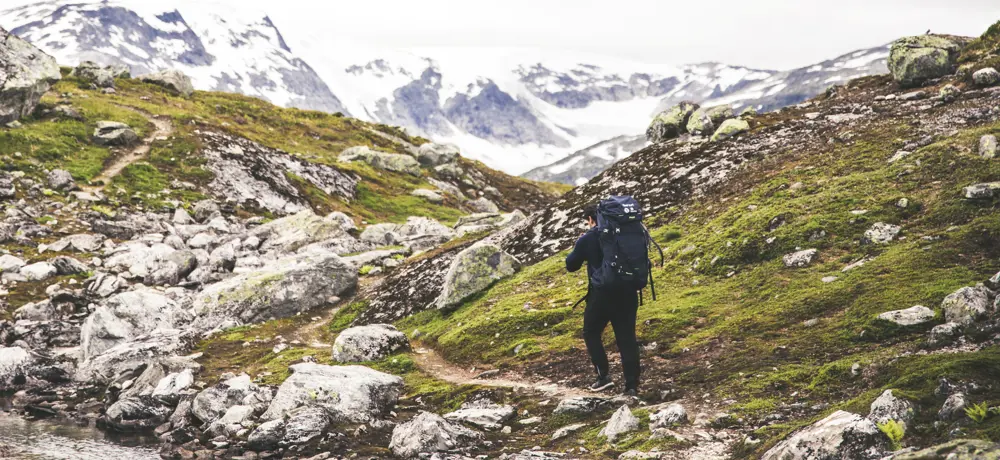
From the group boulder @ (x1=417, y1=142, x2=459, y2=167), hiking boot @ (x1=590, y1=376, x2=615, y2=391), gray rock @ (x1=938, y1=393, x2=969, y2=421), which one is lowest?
boulder @ (x1=417, y1=142, x2=459, y2=167)

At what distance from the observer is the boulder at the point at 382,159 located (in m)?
97.6

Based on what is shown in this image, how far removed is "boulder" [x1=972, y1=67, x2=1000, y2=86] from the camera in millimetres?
26031

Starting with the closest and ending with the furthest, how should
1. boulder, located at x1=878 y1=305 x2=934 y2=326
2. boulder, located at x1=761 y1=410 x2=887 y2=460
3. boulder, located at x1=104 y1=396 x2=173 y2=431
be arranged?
boulder, located at x1=761 y1=410 x2=887 y2=460, boulder, located at x1=878 y1=305 x2=934 y2=326, boulder, located at x1=104 y1=396 x2=173 y2=431

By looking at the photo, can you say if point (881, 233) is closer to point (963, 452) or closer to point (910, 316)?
point (910, 316)

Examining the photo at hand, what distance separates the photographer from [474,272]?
26.8 meters

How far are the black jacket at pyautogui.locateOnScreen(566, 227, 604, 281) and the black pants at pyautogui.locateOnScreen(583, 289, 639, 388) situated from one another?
2.08 ft

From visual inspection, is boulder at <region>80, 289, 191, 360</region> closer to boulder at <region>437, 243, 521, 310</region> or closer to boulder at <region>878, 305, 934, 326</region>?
boulder at <region>437, 243, 521, 310</region>

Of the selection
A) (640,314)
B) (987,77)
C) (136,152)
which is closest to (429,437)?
(640,314)

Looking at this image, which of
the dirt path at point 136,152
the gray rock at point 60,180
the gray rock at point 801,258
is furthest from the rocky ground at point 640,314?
the dirt path at point 136,152

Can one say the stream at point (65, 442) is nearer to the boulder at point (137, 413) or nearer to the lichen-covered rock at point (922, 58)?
the boulder at point (137, 413)

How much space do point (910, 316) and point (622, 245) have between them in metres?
5.59

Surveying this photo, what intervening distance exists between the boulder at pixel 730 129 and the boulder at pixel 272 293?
20.2m

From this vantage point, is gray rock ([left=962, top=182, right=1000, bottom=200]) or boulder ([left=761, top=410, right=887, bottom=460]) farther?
gray rock ([left=962, top=182, right=1000, bottom=200])

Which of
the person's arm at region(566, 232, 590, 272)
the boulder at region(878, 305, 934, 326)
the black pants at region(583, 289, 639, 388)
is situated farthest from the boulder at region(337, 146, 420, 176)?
the boulder at region(878, 305, 934, 326)
